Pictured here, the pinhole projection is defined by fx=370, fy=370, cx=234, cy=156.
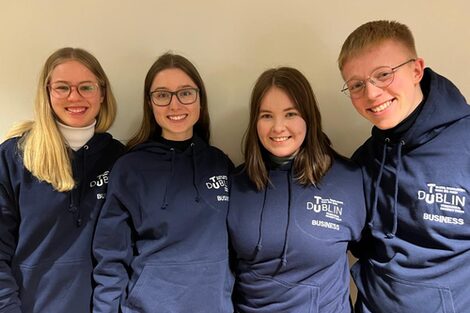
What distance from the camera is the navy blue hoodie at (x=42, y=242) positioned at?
1.28 m

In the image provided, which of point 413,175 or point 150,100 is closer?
point 413,175

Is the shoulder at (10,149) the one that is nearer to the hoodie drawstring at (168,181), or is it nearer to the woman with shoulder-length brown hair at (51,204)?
the woman with shoulder-length brown hair at (51,204)

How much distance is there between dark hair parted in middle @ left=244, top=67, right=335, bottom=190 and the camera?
1.29 m

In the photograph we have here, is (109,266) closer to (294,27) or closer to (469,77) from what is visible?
(294,27)

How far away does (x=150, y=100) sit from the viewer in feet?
4.69

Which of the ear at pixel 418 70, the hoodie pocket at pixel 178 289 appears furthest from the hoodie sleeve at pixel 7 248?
the ear at pixel 418 70

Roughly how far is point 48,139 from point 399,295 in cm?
128

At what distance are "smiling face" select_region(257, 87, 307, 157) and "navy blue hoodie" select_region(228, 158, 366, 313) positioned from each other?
0.08 meters

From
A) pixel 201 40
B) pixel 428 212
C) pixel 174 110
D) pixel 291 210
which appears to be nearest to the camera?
pixel 428 212

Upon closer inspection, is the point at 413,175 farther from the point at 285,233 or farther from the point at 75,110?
the point at 75,110

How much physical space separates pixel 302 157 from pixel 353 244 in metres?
0.39

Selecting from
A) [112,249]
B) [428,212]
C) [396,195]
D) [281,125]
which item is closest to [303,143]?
[281,125]

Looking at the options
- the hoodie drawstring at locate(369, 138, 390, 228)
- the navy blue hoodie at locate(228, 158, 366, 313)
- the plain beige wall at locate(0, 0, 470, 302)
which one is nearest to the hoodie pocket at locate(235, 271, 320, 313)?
the navy blue hoodie at locate(228, 158, 366, 313)

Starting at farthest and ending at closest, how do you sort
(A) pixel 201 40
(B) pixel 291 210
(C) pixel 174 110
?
(A) pixel 201 40
(C) pixel 174 110
(B) pixel 291 210
